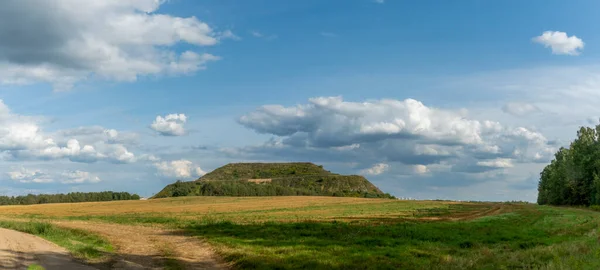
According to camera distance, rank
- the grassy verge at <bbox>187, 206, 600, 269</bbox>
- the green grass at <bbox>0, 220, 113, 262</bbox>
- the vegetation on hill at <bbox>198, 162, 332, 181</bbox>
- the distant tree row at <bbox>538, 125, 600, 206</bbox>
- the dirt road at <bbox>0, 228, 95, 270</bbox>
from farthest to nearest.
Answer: the vegetation on hill at <bbox>198, 162, 332, 181</bbox> → the distant tree row at <bbox>538, 125, 600, 206</bbox> → the green grass at <bbox>0, 220, 113, 262</bbox> → the grassy verge at <bbox>187, 206, 600, 269</bbox> → the dirt road at <bbox>0, 228, 95, 270</bbox>

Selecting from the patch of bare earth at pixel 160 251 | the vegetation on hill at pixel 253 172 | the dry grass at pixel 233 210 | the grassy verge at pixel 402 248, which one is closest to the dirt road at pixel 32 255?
the patch of bare earth at pixel 160 251

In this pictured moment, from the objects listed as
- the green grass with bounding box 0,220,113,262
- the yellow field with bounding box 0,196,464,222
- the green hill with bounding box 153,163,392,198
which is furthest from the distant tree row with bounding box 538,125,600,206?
the green grass with bounding box 0,220,113,262

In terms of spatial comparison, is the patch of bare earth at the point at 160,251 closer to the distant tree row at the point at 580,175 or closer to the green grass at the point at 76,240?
the green grass at the point at 76,240

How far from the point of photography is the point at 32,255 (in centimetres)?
1959

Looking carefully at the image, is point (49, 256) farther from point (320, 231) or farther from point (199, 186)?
point (199, 186)

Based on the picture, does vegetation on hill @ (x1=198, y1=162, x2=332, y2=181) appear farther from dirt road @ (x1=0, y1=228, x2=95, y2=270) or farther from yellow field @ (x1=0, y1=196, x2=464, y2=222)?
dirt road @ (x1=0, y1=228, x2=95, y2=270)

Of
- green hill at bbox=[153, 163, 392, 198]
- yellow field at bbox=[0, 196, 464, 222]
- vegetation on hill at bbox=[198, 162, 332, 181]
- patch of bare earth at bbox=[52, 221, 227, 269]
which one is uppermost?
vegetation on hill at bbox=[198, 162, 332, 181]

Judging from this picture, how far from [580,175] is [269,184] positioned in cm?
7822

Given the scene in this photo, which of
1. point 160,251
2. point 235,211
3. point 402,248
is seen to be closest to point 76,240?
point 160,251

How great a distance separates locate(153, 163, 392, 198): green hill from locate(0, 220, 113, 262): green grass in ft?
291

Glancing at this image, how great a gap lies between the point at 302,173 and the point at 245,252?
171 meters

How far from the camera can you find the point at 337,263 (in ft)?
61.9

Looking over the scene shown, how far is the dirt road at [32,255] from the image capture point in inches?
696

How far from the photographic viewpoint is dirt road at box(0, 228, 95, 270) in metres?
17.7
